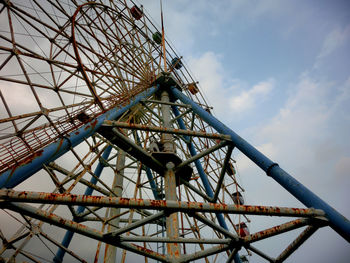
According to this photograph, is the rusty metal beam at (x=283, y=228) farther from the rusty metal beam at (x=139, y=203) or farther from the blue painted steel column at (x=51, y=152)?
the blue painted steel column at (x=51, y=152)

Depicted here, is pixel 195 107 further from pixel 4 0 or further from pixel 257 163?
pixel 4 0

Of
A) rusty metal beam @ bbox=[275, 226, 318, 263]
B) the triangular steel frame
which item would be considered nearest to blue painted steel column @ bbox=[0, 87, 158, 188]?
the triangular steel frame

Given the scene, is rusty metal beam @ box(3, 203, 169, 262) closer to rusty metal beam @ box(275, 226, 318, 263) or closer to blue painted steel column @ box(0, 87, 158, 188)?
blue painted steel column @ box(0, 87, 158, 188)

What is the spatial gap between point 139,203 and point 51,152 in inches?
95.3

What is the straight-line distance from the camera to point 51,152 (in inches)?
157

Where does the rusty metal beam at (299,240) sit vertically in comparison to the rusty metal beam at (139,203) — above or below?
below

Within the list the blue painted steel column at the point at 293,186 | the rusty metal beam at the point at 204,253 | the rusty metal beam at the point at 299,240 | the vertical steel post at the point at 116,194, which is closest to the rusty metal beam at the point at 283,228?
the rusty metal beam at the point at 299,240

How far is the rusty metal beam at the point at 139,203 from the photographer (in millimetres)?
2529

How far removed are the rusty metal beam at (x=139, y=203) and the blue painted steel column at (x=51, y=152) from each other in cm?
90

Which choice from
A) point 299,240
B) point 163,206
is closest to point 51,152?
point 163,206

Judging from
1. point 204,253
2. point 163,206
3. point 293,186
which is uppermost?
point 293,186

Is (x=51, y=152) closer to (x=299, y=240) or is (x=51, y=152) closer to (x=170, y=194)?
(x=170, y=194)

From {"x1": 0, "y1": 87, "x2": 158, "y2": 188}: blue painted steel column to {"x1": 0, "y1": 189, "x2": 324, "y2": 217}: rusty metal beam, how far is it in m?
0.90

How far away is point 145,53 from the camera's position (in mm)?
13117
